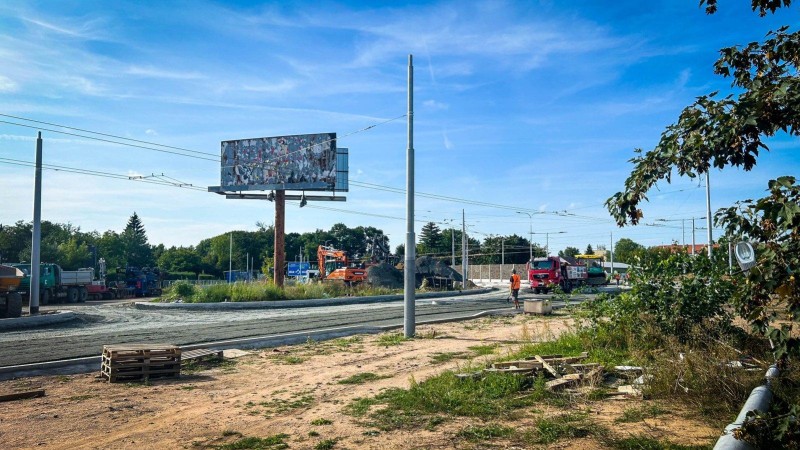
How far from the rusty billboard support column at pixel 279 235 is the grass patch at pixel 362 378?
27190mm

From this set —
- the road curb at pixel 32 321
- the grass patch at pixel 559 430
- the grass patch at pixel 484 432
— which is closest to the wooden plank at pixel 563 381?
the grass patch at pixel 559 430

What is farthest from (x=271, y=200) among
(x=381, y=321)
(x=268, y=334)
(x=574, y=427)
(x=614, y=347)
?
(x=574, y=427)

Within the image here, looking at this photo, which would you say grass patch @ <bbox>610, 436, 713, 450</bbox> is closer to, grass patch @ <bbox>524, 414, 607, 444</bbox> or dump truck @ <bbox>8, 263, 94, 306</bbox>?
grass patch @ <bbox>524, 414, 607, 444</bbox>

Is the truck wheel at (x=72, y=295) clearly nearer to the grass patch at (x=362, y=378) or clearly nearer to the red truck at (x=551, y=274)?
the red truck at (x=551, y=274)

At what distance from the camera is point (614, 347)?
1173 centimetres

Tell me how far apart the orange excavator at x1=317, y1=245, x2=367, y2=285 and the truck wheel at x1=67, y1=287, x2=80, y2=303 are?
17.0m

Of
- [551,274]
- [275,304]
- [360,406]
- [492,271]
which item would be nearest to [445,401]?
[360,406]

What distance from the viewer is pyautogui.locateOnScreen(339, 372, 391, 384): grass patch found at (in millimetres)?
10516

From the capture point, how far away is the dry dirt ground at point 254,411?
6.79 meters

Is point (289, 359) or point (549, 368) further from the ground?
point (549, 368)

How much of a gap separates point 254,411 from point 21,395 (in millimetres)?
3923

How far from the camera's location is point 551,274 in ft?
140

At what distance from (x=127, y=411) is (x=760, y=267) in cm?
801

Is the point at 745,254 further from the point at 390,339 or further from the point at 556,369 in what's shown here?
the point at 390,339
